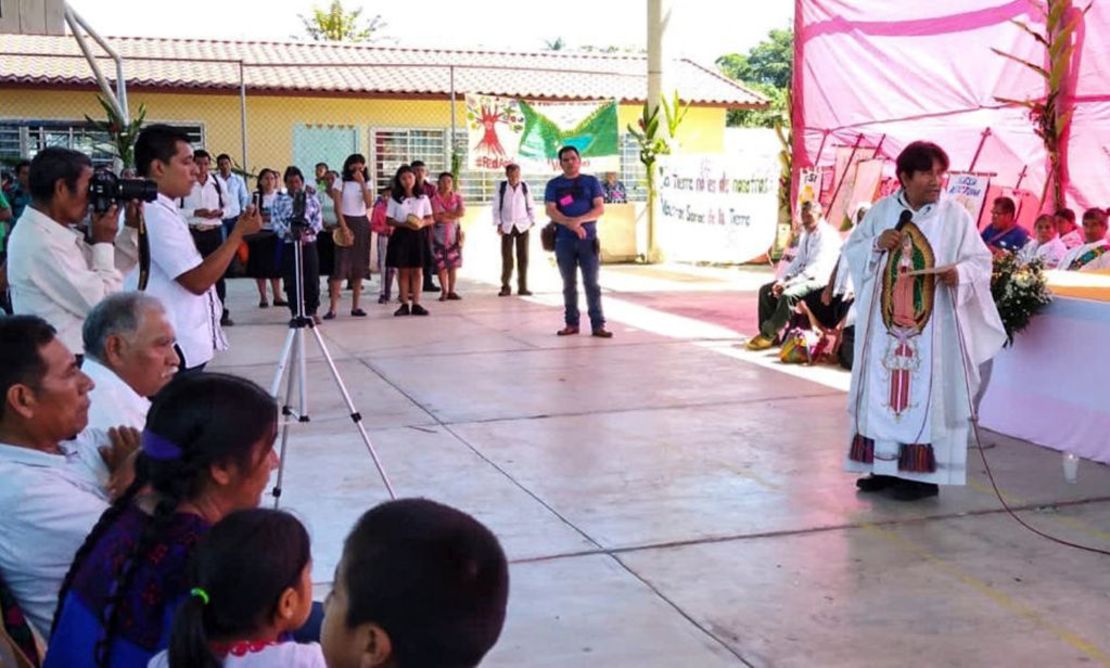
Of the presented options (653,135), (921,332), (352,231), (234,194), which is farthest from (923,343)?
(653,135)

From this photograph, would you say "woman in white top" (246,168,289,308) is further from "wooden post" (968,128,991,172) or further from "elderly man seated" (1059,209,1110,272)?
"elderly man seated" (1059,209,1110,272)

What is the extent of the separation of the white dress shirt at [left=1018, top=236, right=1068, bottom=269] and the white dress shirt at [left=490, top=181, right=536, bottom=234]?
6183mm

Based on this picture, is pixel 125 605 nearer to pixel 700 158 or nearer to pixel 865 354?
pixel 865 354

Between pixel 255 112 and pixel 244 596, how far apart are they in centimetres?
1668

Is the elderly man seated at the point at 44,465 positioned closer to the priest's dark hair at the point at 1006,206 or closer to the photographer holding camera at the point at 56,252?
the photographer holding camera at the point at 56,252

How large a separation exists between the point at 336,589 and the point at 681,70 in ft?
68.0

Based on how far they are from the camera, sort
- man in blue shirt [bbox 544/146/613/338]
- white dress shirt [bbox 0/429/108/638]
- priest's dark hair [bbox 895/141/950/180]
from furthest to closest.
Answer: man in blue shirt [bbox 544/146/613/338]
priest's dark hair [bbox 895/141/950/180]
white dress shirt [bbox 0/429/108/638]

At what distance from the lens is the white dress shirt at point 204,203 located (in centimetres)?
1104

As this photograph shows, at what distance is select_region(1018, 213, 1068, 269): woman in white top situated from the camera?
8.68m

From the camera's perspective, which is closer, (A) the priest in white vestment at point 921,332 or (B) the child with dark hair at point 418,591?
(B) the child with dark hair at point 418,591

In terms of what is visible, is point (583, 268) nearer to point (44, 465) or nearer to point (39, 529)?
point (44, 465)

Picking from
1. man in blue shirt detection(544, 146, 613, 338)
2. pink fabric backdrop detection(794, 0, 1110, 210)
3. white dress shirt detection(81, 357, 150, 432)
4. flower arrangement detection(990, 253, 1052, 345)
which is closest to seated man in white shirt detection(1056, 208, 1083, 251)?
pink fabric backdrop detection(794, 0, 1110, 210)

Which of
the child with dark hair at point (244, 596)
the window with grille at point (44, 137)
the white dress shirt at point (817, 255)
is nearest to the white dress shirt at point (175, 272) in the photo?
the child with dark hair at point (244, 596)

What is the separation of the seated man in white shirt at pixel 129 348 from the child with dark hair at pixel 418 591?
1.68 metres
